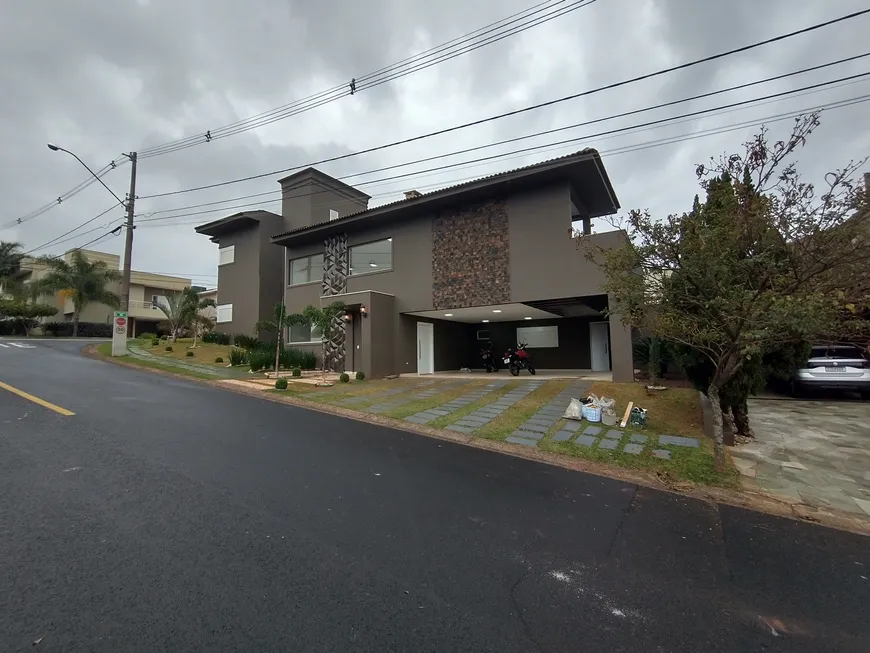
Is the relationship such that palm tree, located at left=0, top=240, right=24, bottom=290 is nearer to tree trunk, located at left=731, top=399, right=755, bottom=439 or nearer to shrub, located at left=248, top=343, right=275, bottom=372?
shrub, located at left=248, top=343, right=275, bottom=372

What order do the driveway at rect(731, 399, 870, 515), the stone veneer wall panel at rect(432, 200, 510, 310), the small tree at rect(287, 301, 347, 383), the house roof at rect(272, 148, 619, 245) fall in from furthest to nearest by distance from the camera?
the stone veneer wall panel at rect(432, 200, 510, 310) → the small tree at rect(287, 301, 347, 383) → the house roof at rect(272, 148, 619, 245) → the driveway at rect(731, 399, 870, 515)

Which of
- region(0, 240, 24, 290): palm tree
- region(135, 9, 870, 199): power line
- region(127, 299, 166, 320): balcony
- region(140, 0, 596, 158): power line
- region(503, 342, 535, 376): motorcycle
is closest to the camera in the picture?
region(135, 9, 870, 199): power line

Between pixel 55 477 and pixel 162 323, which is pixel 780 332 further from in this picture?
pixel 162 323

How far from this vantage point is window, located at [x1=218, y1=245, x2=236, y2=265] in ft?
71.1

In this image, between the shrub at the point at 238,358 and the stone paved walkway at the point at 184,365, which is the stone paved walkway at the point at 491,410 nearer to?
the stone paved walkway at the point at 184,365

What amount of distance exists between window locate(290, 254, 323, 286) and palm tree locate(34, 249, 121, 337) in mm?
20151

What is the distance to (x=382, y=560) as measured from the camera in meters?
2.85

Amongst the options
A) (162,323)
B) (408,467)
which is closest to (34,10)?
(408,467)

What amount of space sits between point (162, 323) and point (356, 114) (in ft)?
99.8

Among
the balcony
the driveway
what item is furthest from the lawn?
the driveway

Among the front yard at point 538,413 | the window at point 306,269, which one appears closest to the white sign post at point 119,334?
the front yard at point 538,413

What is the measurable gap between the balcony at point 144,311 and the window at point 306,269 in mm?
23739

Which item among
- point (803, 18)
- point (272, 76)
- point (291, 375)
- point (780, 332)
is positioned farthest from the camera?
point (291, 375)

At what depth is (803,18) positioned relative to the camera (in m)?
6.62
